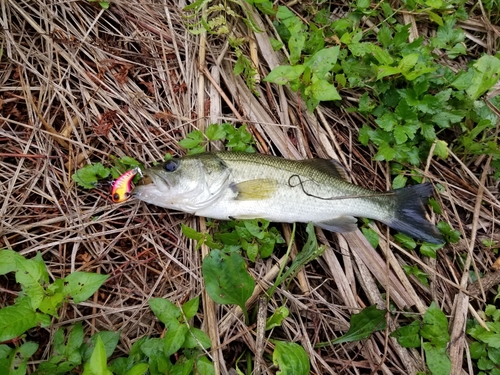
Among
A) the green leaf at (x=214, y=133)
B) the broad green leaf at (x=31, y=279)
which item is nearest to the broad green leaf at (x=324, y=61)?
the green leaf at (x=214, y=133)

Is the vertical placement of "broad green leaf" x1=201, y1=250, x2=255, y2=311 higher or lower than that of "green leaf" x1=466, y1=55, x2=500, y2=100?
lower

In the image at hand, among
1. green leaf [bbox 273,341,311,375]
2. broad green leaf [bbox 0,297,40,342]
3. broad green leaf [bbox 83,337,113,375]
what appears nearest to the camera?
broad green leaf [bbox 83,337,113,375]

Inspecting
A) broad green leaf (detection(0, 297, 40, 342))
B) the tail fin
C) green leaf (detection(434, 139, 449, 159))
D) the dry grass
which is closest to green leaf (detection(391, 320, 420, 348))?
the dry grass

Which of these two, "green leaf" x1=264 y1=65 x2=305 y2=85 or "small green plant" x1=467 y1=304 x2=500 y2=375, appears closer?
"small green plant" x1=467 y1=304 x2=500 y2=375

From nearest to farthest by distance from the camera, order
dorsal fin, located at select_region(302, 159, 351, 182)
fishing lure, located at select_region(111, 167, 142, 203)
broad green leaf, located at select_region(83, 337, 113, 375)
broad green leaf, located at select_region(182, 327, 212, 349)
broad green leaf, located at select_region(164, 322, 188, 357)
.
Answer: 1. broad green leaf, located at select_region(83, 337, 113, 375)
2. broad green leaf, located at select_region(164, 322, 188, 357)
3. broad green leaf, located at select_region(182, 327, 212, 349)
4. fishing lure, located at select_region(111, 167, 142, 203)
5. dorsal fin, located at select_region(302, 159, 351, 182)

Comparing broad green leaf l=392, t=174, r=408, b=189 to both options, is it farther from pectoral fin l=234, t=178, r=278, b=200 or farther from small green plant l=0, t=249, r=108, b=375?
small green plant l=0, t=249, r=108, b=375

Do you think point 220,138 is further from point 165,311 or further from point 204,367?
point 204,367

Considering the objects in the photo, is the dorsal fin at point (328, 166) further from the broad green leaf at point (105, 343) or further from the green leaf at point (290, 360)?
the broad green leaf at point (105, 343)
